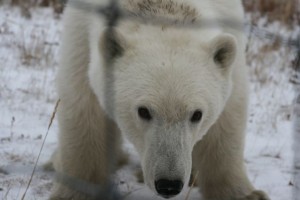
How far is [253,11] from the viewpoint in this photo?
32.3ft

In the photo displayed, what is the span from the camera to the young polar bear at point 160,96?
2855 mm

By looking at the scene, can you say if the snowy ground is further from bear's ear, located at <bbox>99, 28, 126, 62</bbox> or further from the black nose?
the black nose

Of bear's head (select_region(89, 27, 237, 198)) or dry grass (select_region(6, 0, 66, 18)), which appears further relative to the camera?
dry grass (select_region(6, 0, 66, 18))

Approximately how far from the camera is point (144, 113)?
2934 mm

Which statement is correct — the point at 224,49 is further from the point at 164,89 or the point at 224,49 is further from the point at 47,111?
the point at 47,111

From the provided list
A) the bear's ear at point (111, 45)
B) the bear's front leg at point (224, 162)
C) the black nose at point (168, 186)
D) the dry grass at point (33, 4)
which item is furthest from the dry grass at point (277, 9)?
the black nose at point (168, 186)

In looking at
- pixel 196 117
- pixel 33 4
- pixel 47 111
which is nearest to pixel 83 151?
pixel 196 117

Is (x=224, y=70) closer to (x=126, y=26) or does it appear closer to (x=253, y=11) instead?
(x=126, y=26)

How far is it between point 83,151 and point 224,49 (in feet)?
3.41

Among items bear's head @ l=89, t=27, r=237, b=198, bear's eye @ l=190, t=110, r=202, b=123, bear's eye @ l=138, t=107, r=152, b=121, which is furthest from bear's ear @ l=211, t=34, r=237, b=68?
bear's eye @ l=138, t=107, r=152, b=121

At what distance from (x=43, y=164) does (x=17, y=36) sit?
360cm

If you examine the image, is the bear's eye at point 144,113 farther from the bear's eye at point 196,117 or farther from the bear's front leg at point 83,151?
the bear's front leg at point 83,151

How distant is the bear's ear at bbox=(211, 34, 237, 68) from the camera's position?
310 cm

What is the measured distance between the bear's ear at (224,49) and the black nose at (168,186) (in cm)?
73
